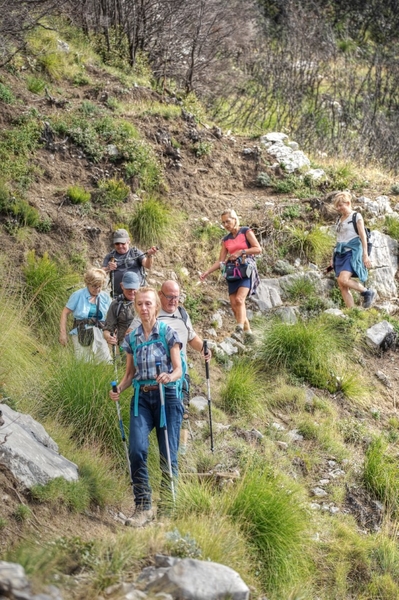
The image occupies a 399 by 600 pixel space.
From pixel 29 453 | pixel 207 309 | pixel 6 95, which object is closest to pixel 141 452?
pixel 29 453

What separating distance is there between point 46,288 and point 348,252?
4371 mm

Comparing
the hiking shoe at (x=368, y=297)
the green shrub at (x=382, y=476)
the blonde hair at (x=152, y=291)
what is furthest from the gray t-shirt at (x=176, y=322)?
the hiking shoe at (x=368, y=297)

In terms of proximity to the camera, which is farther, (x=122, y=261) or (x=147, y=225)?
(x=147, y=225)

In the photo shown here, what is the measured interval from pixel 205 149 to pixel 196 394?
20.6 feet

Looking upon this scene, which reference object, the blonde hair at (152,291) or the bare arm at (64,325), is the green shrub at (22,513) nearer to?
the blonde hair at (152,291)

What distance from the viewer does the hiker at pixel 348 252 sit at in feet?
33.3

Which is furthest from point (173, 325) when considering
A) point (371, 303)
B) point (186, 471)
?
point (371, 303)

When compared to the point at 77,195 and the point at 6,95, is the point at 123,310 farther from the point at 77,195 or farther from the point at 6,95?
the point at 6,95

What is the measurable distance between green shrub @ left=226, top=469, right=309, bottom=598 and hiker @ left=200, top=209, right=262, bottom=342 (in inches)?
152

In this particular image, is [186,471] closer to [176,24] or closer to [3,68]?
[3,68]

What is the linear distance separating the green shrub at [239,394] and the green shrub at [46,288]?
2334mm

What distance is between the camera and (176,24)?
18.6 metres

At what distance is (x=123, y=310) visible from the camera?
777cm

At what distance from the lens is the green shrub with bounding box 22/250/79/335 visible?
30.4ft
